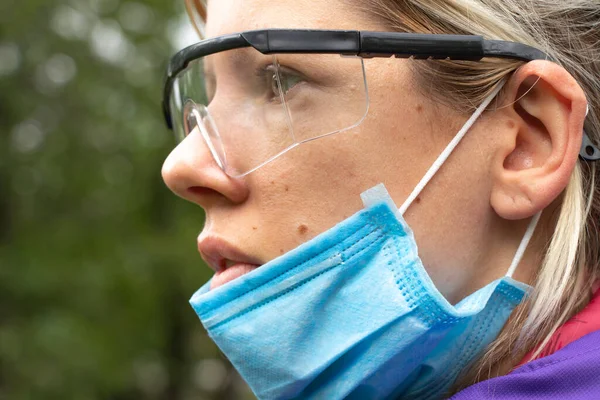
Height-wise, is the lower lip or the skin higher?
the skin

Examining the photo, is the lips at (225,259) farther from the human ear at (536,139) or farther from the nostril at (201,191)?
the human ear at (536,139)

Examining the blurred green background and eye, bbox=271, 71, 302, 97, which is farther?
the blurred green background

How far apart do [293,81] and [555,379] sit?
0.98 metres

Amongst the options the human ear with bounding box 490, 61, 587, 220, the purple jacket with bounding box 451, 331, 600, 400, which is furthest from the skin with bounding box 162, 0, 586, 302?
the purple jacket with bounding box 451, 331, 600, 400

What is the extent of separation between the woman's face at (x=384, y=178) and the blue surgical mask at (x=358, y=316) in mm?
39

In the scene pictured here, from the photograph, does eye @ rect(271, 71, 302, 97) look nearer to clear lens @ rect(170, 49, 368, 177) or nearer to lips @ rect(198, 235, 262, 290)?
clear lens @ rect(170, 49, 368, 177)

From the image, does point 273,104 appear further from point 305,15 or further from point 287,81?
point 305,15

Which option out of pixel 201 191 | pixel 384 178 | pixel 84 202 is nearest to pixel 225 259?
pixel 201 191

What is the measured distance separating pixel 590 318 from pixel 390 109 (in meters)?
0.74

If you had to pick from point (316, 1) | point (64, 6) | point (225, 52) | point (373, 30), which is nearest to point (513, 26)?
point (373, 30)

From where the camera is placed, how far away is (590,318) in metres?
1.84

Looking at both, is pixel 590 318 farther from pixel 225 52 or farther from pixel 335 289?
pixel 225 52

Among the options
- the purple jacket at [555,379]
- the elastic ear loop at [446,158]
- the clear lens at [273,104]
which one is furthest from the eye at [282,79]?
the purple jacket at [555,379]

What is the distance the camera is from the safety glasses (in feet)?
6.01
